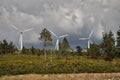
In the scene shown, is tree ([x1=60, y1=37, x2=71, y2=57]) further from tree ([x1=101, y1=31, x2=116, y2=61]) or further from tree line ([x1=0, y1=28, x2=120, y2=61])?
tree ([x1=101, y1=31, x2=116, y2=61])

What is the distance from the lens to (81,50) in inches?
5290

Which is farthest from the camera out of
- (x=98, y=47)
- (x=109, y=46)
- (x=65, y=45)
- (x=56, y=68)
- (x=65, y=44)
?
(x=65, y=45)

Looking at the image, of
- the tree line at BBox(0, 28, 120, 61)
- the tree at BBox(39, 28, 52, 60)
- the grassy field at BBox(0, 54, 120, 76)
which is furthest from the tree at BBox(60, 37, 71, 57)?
the grassy field at BBox(0, 54, 120, 76)

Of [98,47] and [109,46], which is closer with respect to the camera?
[109,46]

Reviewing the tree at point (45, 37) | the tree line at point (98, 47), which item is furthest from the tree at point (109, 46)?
the tree at point (45, 37)

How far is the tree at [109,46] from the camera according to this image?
281 ft

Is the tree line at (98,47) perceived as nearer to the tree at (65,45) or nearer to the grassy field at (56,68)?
the tree at (65,45)

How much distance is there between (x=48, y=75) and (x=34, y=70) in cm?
491

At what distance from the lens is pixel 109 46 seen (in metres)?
87.4

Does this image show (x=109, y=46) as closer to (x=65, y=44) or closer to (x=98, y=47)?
(x=98, y=47)

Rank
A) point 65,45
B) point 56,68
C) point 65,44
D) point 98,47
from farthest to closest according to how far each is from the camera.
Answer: point 65,45 < point 65,44 < point 98,47 < point 56,68

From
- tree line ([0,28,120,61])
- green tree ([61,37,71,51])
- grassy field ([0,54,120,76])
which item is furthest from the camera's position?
green tree ([61,37,71,51])

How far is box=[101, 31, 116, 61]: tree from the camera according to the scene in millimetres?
85500

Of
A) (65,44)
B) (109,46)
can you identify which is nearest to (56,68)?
(109,46)
